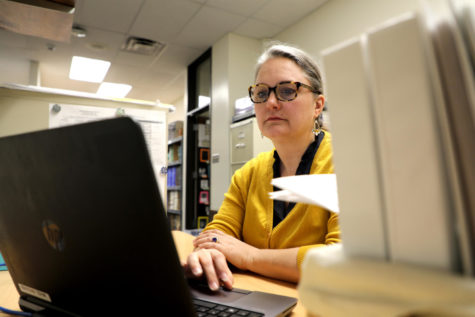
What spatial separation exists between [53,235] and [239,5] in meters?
2.91

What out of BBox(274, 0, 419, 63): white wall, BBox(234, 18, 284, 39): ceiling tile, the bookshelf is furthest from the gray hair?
the bookshelf

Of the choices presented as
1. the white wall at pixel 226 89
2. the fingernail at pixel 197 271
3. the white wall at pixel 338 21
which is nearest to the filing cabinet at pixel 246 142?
the white wall at pixel 226 89

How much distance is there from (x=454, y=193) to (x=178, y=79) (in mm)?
4914

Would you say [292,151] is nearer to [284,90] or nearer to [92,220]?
[284,90]

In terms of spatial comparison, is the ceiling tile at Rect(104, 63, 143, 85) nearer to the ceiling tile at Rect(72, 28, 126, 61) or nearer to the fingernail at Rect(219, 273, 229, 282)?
the ceiling tile at Rect(72, 28, 126, 61)

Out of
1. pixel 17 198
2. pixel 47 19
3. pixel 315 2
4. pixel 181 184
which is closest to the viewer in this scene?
pixel 17 198

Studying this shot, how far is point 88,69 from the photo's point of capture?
14.5 ft

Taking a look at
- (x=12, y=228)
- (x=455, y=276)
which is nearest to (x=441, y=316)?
(x=455, y=276)

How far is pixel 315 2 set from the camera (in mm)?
2789

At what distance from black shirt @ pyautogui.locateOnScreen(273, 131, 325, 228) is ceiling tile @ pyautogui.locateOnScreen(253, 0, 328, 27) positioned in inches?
85.2

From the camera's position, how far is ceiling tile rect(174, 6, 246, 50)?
3.04m

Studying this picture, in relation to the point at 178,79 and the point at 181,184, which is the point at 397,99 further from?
the point at 178,79

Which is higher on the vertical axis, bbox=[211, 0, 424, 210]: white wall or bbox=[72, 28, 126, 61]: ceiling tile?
bbox=[72, 28, 126, 61]: ceiling tile

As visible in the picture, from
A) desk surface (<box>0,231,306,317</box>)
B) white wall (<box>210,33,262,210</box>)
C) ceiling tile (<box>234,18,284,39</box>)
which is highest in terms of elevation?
ceiling tile (<box>234,18,284,39</box>)
